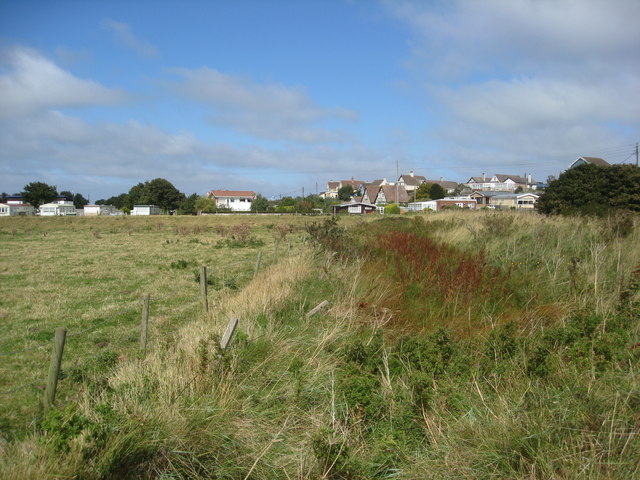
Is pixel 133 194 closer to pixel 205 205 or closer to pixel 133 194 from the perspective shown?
pixel 133 194

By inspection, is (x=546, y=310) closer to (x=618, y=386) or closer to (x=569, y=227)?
(x=618, y=386)

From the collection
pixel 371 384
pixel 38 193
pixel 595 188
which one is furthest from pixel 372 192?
pixel 371 384

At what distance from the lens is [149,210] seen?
304 ft

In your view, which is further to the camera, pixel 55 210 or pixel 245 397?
pixel 55 210

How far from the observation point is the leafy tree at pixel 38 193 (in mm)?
102312

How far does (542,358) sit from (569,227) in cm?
957

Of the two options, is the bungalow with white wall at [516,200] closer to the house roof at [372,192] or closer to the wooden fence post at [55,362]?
the house roof at [372,192]

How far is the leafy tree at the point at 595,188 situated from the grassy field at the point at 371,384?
17.7m

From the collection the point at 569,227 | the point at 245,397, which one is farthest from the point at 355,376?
the point at 569,227

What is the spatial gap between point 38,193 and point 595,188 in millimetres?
106066

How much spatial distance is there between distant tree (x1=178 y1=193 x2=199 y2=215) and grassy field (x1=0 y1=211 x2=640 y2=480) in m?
86.1

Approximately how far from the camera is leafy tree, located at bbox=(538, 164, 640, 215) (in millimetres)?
25406

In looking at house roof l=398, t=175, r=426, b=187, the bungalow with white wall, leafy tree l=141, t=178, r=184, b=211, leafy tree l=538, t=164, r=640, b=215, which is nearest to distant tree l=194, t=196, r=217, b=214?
leafy tree l=141, t=178, r=184, b=211

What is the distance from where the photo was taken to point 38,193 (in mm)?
102312
